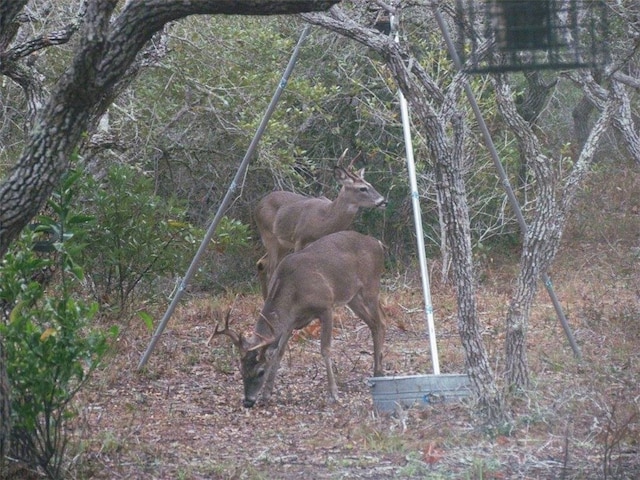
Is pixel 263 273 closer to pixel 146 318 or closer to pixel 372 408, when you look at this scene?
pixel 372 408

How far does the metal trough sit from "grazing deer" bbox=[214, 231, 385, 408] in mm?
1227

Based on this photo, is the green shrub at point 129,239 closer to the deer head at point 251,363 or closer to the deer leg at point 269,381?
the deer head at point 251,363

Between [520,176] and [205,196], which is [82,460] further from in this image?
[520,176]

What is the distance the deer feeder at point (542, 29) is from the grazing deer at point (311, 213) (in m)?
6.33

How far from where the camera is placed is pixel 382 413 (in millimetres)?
7414

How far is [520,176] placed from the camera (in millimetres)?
14156

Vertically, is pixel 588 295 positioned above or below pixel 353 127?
below

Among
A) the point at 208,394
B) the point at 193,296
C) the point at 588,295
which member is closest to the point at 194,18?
the point at 193,296

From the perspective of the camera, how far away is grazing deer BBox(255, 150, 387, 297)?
11.5 metres

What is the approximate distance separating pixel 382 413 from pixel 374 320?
2260mm

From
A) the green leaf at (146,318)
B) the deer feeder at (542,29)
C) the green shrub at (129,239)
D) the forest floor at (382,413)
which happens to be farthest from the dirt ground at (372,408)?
the deer feeder at (542,29)

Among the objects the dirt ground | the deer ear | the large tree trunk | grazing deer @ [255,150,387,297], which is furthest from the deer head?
the deer ear

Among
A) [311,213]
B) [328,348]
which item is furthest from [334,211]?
[328,348]

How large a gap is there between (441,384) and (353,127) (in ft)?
24.3
